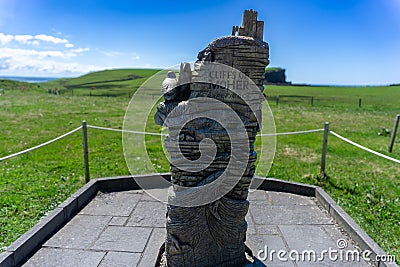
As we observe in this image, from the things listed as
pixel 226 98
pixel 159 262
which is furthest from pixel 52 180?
pixel 226 98

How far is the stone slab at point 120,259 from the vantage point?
3.74 m

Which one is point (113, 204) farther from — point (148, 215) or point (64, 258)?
point (64, 258)

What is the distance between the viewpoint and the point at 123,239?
14.0ft

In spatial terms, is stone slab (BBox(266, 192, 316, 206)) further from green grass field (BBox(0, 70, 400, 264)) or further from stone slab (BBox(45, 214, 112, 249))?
stone slab (BBox(45, 214, 112, 249))

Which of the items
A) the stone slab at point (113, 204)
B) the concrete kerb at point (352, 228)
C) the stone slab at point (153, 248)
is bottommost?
the stone slab at point (153, 248)

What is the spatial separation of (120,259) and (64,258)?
710 mm

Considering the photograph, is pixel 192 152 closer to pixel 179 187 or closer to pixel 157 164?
pixel 179 187

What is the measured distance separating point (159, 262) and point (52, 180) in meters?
3.77

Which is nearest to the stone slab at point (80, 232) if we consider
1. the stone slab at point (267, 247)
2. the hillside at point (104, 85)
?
the stone slab at point (267, 247)

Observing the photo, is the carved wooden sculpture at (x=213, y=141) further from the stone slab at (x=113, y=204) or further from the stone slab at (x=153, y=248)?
the stone slab at (x=113, y=204)

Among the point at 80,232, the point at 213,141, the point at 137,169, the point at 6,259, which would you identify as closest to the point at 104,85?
the point at 137,169

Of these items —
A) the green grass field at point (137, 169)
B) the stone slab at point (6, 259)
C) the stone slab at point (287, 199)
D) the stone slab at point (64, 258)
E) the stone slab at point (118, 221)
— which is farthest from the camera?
the stone slab at point (287, 199)

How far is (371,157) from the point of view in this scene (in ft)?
28.6

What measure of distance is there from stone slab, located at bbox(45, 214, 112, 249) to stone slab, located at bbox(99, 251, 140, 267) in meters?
0.43
